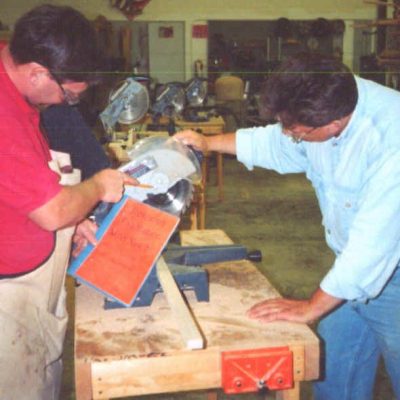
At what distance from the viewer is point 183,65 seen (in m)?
8.65

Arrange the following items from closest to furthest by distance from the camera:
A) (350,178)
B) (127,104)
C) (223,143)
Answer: (350,178), (223,143), (127,104)

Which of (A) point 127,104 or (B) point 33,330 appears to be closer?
(B) point 33,330

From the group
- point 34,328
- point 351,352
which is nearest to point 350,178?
point 351,352

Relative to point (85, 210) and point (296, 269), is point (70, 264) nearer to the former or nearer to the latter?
point (85, 210)

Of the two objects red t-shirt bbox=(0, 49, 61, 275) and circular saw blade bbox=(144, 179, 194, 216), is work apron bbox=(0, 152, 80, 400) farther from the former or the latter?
circular saw blade bbox=(144, 179, 194, 216)

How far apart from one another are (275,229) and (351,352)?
293cm

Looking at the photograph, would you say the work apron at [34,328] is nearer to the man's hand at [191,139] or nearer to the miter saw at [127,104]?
the man's hand at [191,139]

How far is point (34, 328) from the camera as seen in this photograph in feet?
4.14

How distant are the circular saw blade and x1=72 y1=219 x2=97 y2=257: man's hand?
0.17 m

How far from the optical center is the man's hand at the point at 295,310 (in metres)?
1.24

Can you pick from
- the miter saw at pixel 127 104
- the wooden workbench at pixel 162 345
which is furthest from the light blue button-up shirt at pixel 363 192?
the miter saw at pixel 127 104

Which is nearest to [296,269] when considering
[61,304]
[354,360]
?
[354,360]

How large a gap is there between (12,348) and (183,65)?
784cm

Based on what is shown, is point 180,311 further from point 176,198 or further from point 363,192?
point 363,192
